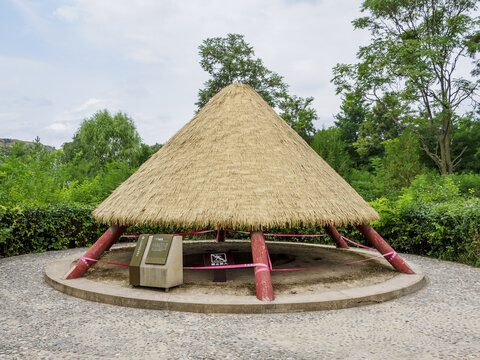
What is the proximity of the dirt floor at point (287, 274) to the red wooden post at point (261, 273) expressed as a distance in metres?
0.46

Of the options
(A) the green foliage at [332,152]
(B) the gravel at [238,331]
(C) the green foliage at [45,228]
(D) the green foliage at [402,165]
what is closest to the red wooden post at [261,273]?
(B) the gravel at [238,331]

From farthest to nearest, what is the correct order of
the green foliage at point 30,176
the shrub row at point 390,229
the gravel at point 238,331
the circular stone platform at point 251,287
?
the green foliage at point 30,176 → the shrub row at point 390,229 → the circular stone platform at point 251,287 → the gravel at point 238,331

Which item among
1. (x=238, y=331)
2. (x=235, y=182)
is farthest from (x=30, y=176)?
(x=238, y=331)

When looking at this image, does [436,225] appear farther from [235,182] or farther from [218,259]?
[218,259]

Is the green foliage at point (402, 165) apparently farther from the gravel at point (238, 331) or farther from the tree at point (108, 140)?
the tree at point (108, 140)

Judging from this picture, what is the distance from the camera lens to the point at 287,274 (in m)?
8.52

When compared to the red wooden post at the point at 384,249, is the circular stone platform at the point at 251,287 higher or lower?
lower

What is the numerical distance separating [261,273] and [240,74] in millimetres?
24183

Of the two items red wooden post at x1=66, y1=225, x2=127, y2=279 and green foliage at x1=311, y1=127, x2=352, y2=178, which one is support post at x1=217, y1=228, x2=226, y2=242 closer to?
red wooden post at x1=66, y1=225, x2=127, y2=279

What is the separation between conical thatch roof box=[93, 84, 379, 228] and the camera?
7.27 metres

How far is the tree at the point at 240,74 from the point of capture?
28.6 m

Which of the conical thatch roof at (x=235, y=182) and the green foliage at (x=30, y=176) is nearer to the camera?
the conical thatch roof at (x=235, y=182)

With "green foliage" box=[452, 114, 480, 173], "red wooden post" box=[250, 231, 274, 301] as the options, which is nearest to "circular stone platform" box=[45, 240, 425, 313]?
"red wooden post" box=[250, 231, 274, 301]

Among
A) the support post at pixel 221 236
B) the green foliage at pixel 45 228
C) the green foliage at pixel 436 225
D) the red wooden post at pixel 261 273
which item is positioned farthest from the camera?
the support post at pixel 221 236
